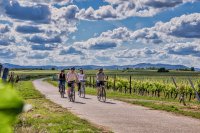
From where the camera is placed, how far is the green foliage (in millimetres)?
554

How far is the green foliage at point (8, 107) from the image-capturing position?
55cm

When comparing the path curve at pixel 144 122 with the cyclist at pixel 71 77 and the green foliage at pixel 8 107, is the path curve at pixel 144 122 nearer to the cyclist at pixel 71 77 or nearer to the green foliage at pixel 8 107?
the cyclist at pixel 71 77

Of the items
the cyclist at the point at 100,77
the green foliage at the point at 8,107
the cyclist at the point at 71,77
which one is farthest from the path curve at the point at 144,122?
the green foliage at the point at 8,107

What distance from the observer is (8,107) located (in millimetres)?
564

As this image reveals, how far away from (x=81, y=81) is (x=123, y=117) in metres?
16.1

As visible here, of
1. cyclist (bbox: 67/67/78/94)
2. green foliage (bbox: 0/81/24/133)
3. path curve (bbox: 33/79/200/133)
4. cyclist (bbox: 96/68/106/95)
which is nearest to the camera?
green foliage (bbox: 0/81/24/133)

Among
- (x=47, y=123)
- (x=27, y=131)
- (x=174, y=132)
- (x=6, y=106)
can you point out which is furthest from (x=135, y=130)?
(x=6, y=106)

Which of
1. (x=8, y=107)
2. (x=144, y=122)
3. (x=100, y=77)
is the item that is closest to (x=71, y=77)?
(x=100, y=77)

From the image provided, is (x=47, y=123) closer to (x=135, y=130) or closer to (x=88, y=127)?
(x=88, y=127)

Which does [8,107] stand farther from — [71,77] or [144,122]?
[71,77]

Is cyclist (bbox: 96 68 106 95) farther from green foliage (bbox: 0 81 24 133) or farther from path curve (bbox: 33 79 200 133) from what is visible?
green foliage (bbox: 0 81 24 133)

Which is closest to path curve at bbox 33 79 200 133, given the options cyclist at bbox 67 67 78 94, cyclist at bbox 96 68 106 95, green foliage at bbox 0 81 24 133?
cyclist at bbox 67 67 78 94

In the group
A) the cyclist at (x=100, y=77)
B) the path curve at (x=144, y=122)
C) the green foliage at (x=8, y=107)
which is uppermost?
the green foliage at (x=8, y=107)

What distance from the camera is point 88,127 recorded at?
1524 cm
